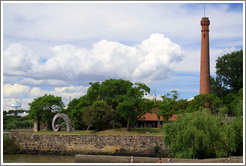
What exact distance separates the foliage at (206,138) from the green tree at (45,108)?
1043 inches

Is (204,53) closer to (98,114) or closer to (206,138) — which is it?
(98,114)

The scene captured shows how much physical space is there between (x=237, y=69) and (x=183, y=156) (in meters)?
34.7

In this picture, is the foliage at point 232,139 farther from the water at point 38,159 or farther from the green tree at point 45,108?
the green tree at point 45,108

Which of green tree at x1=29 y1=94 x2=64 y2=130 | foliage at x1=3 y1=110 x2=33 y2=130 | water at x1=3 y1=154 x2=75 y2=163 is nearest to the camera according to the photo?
water at x1=3 y1=154 x2=75 y2=163

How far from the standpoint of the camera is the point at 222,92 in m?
59.7

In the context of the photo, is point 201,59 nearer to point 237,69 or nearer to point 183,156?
point 237,69

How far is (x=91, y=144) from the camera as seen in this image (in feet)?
142

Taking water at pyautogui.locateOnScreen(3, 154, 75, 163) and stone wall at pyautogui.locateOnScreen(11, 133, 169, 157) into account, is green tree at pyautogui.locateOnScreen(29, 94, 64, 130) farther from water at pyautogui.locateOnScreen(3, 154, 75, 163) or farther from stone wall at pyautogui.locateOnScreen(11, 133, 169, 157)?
water at pyautogui.locateOnScreen(3, 154, 75, 163)

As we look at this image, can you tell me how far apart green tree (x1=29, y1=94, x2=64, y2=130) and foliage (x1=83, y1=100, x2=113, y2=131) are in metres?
7.12

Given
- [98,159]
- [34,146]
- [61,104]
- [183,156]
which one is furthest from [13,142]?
[183,156]

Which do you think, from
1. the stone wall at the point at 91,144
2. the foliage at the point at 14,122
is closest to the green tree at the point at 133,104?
the stone wall at the point at 91,144

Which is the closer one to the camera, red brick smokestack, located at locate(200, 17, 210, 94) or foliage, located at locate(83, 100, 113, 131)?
foliage, located at locate(83, 100, 113, 131)

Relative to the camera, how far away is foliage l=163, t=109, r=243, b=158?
92.5 ft

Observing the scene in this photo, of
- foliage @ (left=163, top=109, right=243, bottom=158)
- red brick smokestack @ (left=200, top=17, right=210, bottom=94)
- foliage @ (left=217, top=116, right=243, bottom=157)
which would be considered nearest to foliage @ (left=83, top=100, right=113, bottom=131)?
foliage @ (left=163, top=109, right=243, bottom=158)
